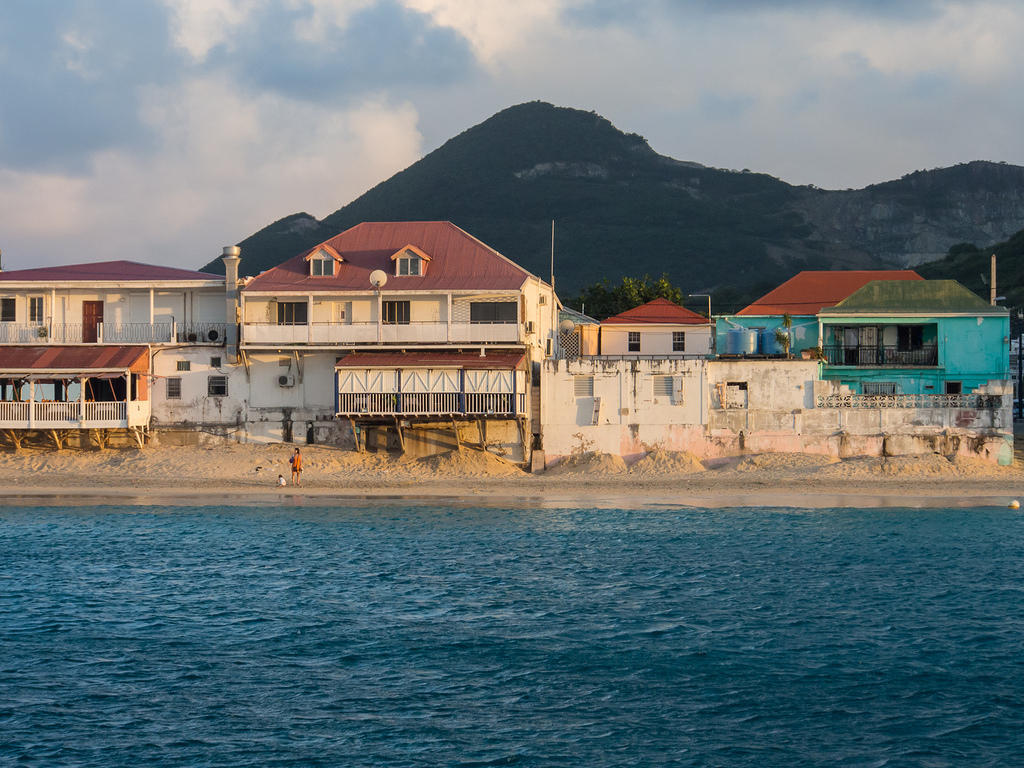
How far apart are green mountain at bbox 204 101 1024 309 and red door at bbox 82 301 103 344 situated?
89935mm

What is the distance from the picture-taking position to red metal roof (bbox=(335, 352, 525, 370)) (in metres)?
41.6

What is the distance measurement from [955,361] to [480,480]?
2127cm

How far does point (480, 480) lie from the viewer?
135 feet

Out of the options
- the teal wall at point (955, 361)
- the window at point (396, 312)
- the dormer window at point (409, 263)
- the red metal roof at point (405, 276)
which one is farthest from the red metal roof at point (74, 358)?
the teal wall at point (955, 361)

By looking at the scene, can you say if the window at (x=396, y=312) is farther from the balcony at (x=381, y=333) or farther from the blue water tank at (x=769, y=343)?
the blue water tank at (x=769, y=343)

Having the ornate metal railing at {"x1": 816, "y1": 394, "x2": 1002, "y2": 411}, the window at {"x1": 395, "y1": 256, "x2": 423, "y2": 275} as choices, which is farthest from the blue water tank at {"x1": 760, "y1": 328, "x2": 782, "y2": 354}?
the window at {"x1": 395, "y1": 256, "x2": 423, "y2": 275}

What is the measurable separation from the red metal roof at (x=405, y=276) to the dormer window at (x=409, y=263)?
218 mm

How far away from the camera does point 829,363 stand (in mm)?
47156

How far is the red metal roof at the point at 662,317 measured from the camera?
170 feet

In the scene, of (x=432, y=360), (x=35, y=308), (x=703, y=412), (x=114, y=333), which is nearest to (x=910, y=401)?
(x=703, y=412)

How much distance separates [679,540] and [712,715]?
16.0 m

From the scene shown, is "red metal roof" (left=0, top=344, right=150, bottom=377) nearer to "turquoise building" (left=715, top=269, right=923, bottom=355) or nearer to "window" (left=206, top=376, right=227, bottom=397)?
"window" (left=206, top=376, right=227, bottom=397)

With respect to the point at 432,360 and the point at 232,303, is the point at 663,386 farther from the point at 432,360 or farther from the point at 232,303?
the point at 232,303

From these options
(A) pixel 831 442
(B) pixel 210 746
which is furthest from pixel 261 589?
(A) pixel 831 442
